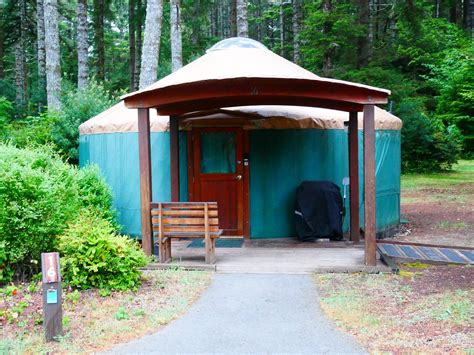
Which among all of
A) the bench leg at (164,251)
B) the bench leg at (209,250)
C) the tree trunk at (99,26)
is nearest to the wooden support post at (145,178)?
the bench leg at (164,251)

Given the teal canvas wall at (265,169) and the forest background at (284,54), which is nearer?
the teal canvas wall at (265,169)

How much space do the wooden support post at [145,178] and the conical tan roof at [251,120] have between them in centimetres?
150

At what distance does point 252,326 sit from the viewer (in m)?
4.38

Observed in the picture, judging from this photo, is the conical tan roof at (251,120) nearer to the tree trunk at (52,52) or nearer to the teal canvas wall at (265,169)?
the teal canvas wall at (265,169)

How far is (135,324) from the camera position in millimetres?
4422

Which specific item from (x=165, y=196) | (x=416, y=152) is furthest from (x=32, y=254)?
(x=416, y=152)

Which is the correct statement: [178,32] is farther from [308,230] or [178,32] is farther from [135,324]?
[135,324]

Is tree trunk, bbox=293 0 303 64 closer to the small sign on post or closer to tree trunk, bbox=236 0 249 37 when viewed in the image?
tree trunk, bbox=236 0 249 37

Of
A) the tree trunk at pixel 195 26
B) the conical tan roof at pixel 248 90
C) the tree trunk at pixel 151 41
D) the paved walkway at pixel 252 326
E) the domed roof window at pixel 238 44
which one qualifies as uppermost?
the tree trunk at pixel 195 26

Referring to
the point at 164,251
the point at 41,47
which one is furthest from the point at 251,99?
the point at 41,47

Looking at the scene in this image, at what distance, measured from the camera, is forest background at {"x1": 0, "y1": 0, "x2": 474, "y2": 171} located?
39.0 ft

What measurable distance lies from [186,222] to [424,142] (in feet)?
50.1

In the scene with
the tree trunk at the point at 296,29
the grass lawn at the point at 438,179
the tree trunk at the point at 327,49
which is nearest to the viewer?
the grass lawn at the point at 438,179

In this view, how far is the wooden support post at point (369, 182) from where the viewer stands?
6.27 m
